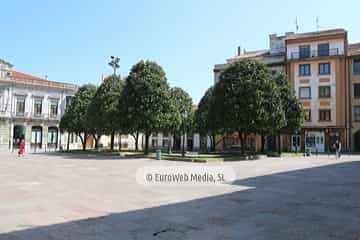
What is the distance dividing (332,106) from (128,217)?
42.7 meters

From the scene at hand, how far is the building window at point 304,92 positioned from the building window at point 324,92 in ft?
5.11

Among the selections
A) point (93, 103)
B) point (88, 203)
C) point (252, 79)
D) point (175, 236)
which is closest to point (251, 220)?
point (175, 236)

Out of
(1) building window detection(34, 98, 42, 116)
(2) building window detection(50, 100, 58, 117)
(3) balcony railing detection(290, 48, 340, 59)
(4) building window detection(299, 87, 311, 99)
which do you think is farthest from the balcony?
(1) building window detection(34, 98, 42, 116)

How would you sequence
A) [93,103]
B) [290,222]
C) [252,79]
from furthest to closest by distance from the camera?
[93,103], [252,79], [290,222]

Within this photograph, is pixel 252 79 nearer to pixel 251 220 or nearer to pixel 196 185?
pixel 196 185

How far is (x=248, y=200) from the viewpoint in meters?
8.64

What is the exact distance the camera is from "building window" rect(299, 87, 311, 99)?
44.6 meters

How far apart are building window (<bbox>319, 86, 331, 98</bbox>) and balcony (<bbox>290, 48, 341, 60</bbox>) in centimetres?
451

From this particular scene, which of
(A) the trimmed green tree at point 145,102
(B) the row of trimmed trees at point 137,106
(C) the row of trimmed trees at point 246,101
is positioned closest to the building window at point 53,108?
(B) the row of trimmed trees at point 137,106

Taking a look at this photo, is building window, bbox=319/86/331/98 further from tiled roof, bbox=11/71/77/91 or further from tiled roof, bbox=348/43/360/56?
tiled roof, bbox=11/71/77/91

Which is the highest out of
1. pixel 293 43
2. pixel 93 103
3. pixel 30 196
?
pixel 293 43

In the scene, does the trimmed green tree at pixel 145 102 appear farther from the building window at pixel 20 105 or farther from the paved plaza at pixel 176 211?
the building window at pixel 20 105

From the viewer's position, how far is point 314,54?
44219 millimetres

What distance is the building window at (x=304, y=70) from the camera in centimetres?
4466
